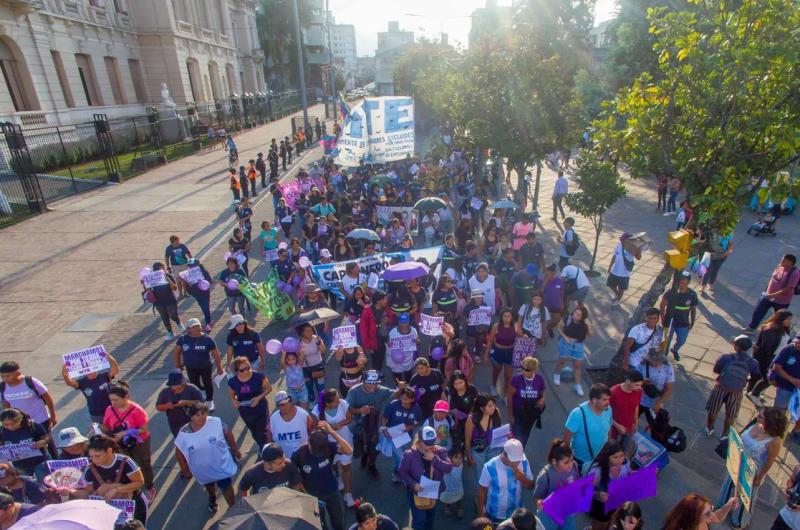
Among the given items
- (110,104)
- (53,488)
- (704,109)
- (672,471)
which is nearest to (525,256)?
(704,109)

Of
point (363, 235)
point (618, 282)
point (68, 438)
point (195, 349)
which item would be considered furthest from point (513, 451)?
point (363, 235)

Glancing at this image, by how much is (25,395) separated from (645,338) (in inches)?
307

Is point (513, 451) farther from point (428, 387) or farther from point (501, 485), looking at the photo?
point (428, 387)

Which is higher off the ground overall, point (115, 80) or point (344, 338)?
point (115, 80)

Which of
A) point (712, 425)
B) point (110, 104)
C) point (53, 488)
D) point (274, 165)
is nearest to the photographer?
point (53, 488)

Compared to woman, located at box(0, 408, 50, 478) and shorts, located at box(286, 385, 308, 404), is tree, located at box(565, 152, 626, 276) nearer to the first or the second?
shorts, located at box(286, 385, 308, 404)

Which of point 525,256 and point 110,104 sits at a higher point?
point 110,104

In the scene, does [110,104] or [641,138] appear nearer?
[641,138]

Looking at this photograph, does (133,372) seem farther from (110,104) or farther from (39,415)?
(110,104)

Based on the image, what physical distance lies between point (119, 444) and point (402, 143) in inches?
546

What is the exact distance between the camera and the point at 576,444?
5012 millimetres

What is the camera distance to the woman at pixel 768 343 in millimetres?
6645

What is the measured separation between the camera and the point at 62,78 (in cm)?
3003

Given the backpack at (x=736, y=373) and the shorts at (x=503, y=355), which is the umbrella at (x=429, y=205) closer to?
the shorts at (x=503, y=355)
